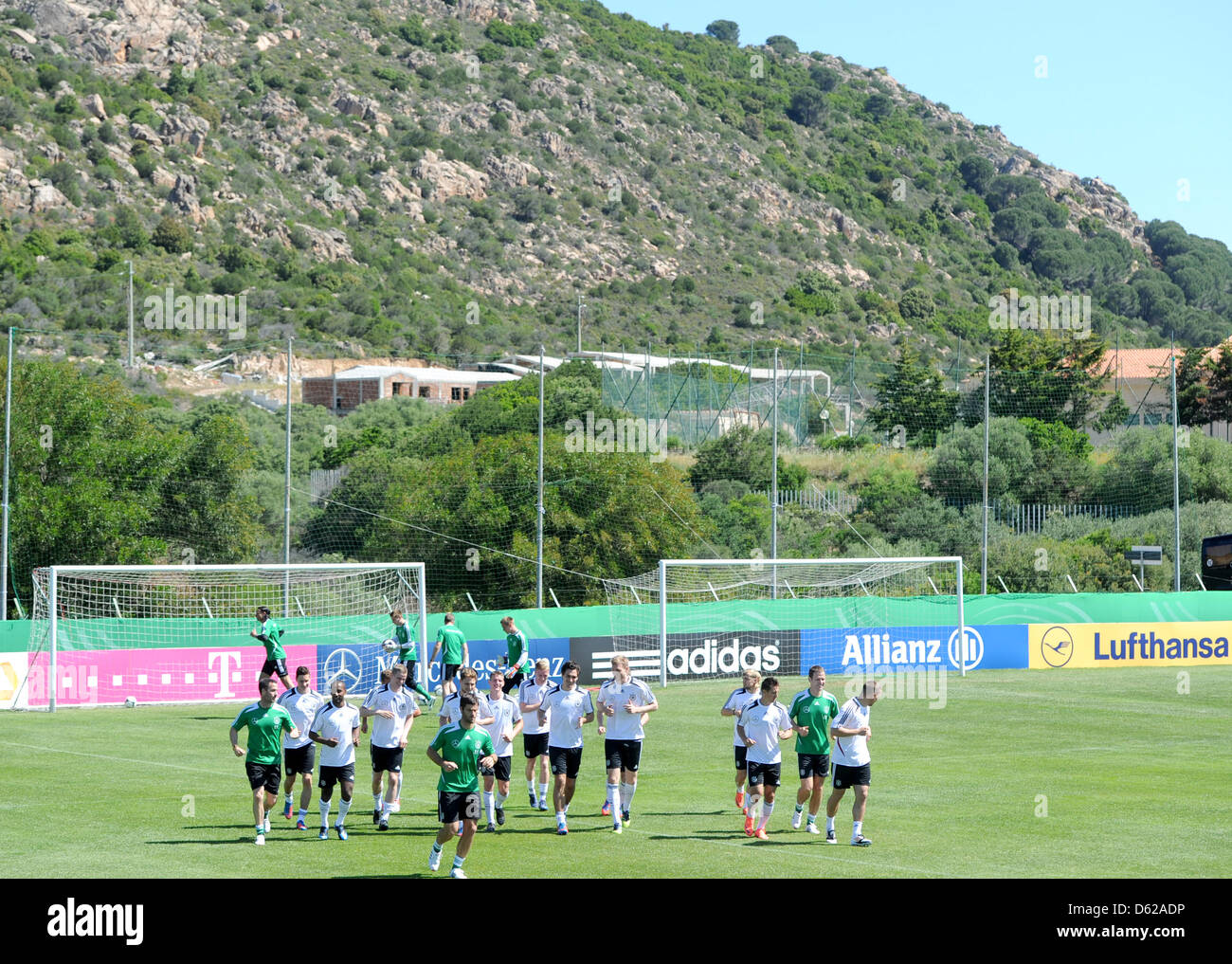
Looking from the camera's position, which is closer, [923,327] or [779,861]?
[779,861]

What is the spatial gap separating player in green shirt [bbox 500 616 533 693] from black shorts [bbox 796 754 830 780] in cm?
828

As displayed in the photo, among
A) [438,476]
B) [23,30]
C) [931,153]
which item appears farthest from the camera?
[931,153]

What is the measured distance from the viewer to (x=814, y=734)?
17.1m

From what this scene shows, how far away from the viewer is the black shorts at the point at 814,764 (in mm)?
17000

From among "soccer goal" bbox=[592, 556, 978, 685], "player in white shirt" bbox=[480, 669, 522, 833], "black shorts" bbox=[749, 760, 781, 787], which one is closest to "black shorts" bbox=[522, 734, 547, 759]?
"player in white shirt" bbox=[480, 669, 522, 833]

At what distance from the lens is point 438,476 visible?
55.8 meters

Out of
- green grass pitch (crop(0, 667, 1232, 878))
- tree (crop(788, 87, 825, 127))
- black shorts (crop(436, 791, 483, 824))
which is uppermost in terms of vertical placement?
tree (crop(788, 87, 825, 127))

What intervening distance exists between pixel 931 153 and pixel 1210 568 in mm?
156770

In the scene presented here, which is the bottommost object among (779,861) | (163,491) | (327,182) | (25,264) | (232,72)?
(779,861)

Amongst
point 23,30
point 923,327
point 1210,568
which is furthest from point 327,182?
point 1210,568

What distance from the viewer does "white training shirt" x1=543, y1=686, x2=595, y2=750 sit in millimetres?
17547

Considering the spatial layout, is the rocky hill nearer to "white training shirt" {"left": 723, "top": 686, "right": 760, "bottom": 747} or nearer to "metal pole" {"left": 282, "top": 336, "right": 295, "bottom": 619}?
"metal pole" {"left": 282, "top": 336, "right": 295, "bottom": 619}

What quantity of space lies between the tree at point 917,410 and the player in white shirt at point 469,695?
176ft

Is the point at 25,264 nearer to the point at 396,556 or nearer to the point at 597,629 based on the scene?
the point at 396,556
